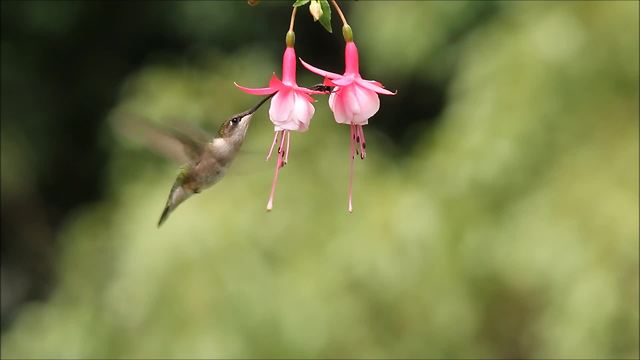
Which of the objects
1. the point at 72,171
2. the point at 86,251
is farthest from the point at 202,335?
the point at 72,171

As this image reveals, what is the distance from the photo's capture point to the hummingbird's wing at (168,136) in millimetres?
1197

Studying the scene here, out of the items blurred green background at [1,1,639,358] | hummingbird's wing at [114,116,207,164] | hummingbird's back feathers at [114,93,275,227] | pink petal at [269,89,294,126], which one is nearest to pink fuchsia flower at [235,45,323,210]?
pink petal at [269,89,294,126]

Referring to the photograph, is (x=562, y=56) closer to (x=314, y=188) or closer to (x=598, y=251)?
(x=598, y=251)

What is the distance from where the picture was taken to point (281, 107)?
94cm

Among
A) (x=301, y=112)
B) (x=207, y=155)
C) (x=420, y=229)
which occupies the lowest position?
(x=301, y=112)

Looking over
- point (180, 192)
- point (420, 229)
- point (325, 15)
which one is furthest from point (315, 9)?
point (420, 229)

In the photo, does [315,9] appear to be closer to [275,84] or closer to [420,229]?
[275,84]

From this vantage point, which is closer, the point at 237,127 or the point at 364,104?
the point at 364,104

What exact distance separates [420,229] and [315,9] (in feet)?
6.36

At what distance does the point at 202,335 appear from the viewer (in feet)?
8.84

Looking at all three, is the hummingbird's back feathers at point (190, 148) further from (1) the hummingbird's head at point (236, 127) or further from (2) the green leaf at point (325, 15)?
(2) the green leaf at point (325, 15)

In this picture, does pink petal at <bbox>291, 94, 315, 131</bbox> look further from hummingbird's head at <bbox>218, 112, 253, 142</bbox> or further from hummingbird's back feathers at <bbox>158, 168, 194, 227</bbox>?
hummingbird's back feathers at <bbox>158, 168, 194, 227</bbox>

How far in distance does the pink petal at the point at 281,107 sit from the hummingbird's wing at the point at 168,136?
0.90ft

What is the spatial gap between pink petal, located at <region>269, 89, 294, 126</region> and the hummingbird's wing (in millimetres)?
276
